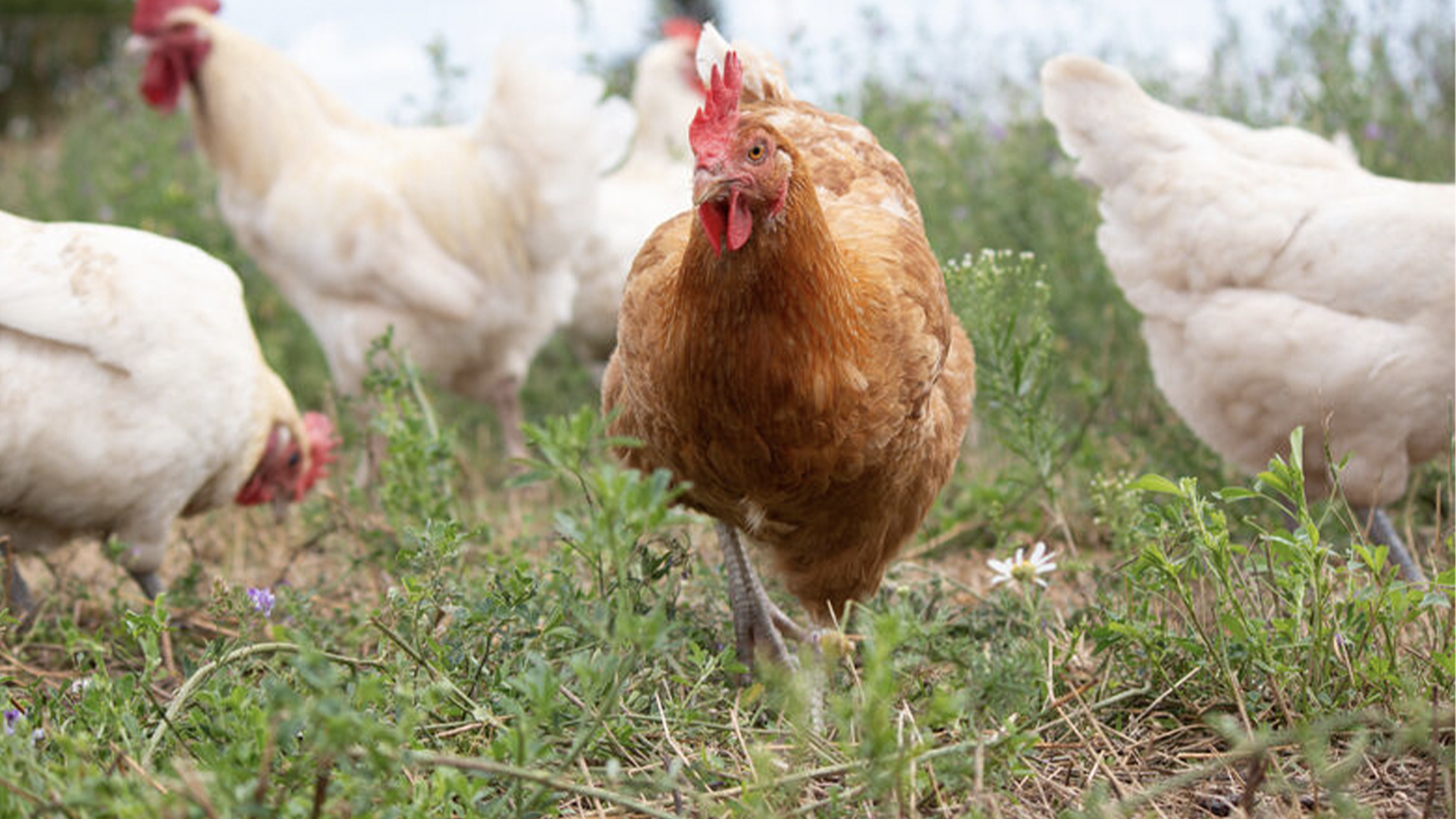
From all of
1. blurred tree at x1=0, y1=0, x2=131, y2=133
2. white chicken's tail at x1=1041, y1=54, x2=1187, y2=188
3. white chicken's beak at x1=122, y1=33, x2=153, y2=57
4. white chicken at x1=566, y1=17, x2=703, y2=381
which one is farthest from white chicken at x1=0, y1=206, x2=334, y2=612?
blurred tree at x1=0, y1=0, x2=131, y2=133

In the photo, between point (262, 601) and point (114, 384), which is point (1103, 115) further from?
point (114, 384)

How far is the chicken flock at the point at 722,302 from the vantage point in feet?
7.34

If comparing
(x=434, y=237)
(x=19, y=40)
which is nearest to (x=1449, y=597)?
(x=434, y=237)

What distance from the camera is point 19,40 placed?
15.2 metres

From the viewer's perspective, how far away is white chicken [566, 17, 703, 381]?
6.08 meters

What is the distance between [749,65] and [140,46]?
138 inches

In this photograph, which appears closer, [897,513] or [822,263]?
[822,263]

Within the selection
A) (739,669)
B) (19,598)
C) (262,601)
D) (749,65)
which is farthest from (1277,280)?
(19,598)

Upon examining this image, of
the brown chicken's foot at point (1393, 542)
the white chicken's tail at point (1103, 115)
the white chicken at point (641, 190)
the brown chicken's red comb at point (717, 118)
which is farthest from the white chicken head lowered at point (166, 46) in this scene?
the brown chicken's foot at point (1393, 542)

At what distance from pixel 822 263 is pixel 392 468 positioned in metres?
1.61

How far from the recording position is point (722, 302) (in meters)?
2.18

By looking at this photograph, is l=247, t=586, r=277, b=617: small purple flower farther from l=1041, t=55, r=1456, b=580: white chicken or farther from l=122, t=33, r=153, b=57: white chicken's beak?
l=122, t=33, r=153, b=57: white chicken's beak

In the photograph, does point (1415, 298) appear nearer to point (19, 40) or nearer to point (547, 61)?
point (547, 61)

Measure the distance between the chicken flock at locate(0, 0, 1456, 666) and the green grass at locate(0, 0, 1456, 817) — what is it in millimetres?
216
